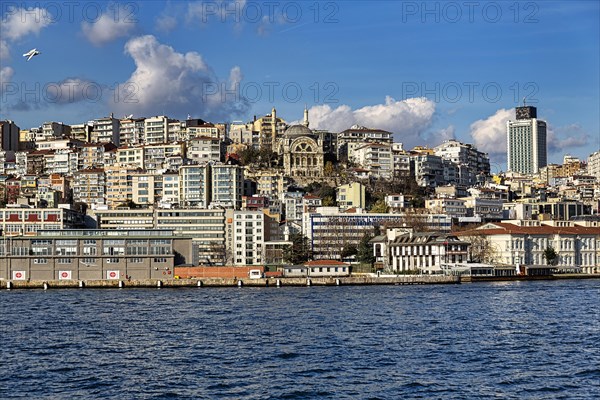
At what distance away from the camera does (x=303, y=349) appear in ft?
105

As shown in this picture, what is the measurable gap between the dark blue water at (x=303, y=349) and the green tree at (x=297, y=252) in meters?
33.4

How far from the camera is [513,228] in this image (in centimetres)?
9569

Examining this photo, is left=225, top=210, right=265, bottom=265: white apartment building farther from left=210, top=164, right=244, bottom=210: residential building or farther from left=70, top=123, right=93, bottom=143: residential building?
left=70, top=123, right=93, bottom=143: residential building

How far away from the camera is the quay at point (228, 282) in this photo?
2790 inches

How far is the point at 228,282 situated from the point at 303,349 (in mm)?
41205

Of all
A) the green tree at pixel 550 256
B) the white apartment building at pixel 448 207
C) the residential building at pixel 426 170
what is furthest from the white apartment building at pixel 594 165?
the green tree at pixel 550 256

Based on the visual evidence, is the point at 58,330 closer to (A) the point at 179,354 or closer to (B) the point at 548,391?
(A) the point at 179,354

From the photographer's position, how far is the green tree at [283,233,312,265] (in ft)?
288

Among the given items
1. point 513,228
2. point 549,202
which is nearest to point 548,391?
point 513,228

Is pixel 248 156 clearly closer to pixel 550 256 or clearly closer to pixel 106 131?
pixel 106 131

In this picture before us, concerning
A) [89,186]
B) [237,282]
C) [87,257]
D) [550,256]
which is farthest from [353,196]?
[87,257]

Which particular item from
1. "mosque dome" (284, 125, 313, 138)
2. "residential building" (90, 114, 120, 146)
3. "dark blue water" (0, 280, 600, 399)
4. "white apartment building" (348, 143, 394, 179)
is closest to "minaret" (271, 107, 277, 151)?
"mosque dome" (284, 125, 313, 138)

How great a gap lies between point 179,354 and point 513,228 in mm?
69211

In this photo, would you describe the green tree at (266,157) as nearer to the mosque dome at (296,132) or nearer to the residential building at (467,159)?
the mosque dome at (296,132)
